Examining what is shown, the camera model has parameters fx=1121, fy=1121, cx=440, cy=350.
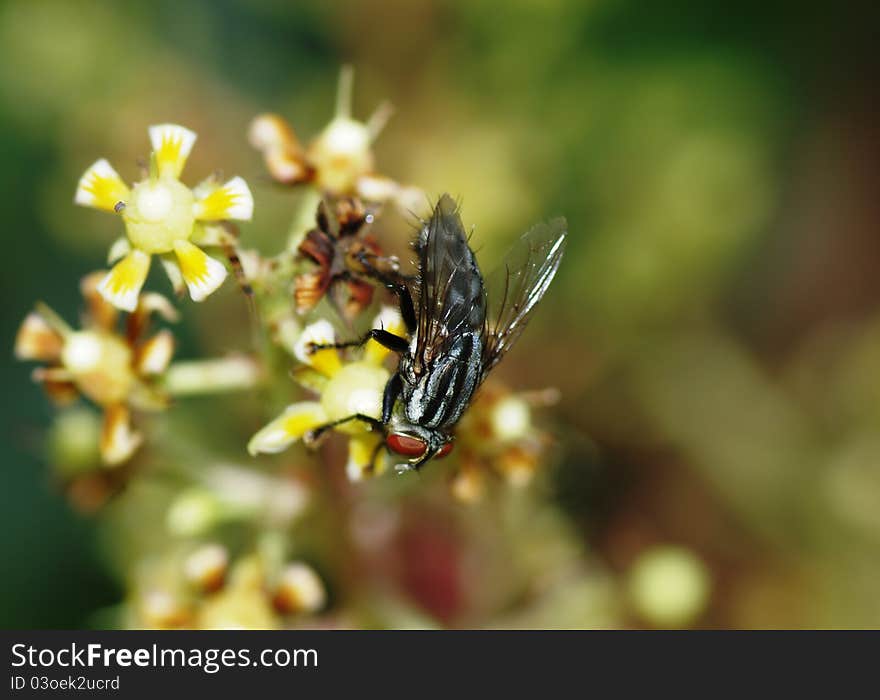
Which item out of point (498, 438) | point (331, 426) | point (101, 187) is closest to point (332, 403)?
point (331, 426)

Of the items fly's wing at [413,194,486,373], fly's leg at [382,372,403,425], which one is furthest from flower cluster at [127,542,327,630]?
fly's wing at [413,194,486,373]

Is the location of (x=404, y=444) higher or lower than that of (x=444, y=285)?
lower

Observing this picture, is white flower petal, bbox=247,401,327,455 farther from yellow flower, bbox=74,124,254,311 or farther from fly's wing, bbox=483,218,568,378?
fly's wing, bbox=483,218,568,378

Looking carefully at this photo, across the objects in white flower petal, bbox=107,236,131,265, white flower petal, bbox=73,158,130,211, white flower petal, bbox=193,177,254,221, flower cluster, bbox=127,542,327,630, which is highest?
white flower petal, bbox=73,158,130,211

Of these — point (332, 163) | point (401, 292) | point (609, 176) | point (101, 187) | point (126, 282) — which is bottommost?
point (126, 282)

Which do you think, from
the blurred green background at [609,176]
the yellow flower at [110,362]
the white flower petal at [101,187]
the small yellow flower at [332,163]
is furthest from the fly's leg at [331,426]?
the blurred green background at [609,176]

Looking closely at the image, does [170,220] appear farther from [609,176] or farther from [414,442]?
[609,176]

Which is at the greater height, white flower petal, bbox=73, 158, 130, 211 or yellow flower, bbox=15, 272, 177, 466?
white flower petal, bbox=73, 158, 130, 211

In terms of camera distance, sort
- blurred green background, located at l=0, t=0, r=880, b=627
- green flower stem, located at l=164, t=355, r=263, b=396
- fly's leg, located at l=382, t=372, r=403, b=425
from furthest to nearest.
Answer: blurred green background, located at l=0, t=0, r=880, b=627 < green flower stem, located at l=164, t=355, r=263, b=396 < fly's leg, located at l=382, t=372, r=403, b=425
